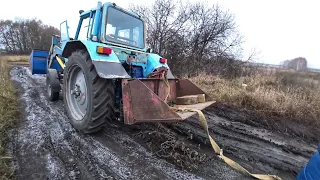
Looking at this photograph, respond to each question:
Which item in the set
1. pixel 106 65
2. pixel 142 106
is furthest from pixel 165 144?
pixel 106 65

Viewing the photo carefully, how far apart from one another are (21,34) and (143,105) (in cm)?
4091

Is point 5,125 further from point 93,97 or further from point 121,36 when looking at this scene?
point 121,36

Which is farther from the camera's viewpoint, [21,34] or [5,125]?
[21,34]

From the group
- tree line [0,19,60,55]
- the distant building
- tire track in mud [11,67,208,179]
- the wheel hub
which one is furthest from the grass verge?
tree line [0,19,60,55]

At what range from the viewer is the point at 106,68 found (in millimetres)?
2561

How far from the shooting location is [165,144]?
258 centimetres

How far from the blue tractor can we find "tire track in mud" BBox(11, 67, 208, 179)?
27cm

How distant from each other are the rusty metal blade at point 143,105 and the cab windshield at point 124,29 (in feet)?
5.12

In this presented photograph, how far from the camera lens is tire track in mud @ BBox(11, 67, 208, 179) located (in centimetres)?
199

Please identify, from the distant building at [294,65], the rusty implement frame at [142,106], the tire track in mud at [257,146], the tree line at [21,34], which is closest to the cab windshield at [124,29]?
the rusty implement frame at [142,106]

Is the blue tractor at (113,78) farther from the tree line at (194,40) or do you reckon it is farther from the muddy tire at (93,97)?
the tree line at (194,40)

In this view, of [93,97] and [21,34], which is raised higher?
[21,34]

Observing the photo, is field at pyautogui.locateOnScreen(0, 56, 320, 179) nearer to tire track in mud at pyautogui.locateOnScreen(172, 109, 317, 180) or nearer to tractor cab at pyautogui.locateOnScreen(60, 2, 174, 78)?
tire track in mud at pyautogui.locateOnScreen(172, 109, 317, 180)

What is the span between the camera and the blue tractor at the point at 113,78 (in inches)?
90.4
